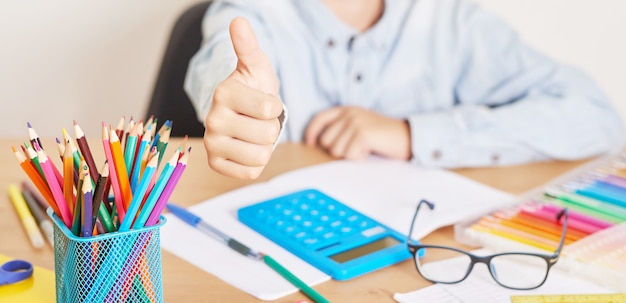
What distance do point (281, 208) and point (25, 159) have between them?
31 centimetres

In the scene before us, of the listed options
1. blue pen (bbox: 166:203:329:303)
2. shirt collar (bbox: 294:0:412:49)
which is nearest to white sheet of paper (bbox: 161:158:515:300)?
blue pen (bbox: 166:203:329:303)

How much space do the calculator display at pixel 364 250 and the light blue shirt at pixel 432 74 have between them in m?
0.35

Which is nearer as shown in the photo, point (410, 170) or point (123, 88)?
point (410, 170)

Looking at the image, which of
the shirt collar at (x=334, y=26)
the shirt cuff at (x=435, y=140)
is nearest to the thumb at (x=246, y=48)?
the shirt cuff at (x=435, y=140)

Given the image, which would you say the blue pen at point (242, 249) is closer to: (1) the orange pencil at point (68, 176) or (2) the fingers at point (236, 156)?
(2) the fingers at point (236, 156)

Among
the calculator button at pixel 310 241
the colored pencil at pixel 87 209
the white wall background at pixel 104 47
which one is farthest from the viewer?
the white wall background at pixel 104 47

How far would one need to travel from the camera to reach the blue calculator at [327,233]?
2.21 ft

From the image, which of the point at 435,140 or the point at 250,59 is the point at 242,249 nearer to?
the point at 250,59

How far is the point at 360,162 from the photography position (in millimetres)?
975

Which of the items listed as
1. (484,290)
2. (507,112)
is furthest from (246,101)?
(507,112)

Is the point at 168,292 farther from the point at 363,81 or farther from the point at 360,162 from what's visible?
the point at 363,81

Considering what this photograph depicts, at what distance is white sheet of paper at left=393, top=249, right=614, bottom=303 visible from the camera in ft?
2.05

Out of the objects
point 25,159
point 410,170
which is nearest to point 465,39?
point 410,170

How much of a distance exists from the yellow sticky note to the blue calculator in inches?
7.9
